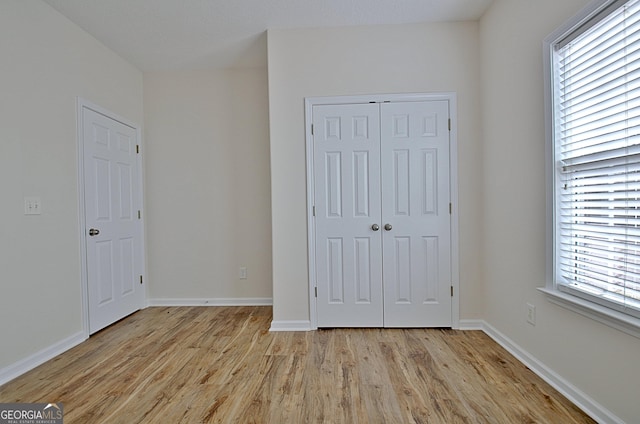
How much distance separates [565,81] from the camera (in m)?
1.79

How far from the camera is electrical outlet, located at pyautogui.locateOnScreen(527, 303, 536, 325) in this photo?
6.77 feet

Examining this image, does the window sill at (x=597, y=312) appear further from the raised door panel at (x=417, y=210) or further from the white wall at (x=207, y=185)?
the white wall at (x=207, y=185)

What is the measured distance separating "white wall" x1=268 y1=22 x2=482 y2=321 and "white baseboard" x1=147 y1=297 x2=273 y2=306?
2.56ft

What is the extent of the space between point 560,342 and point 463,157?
5.22ft

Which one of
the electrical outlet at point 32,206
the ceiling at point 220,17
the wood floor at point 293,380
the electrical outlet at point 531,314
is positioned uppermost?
the ceiling at point 220,17

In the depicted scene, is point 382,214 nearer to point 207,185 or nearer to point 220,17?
point 207,185

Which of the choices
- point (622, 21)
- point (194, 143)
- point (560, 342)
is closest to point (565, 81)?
point (622, 21)

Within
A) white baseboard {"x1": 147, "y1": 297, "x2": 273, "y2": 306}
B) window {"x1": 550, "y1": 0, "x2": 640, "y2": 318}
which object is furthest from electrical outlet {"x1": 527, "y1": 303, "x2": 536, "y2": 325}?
white baseboard {"x1": 147, "y1": 297, "x2": 273, "y2": 306}

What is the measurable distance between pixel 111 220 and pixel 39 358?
1304 mm

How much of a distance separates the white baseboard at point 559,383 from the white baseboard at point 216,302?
2356 mm

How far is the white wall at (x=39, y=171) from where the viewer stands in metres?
2.11

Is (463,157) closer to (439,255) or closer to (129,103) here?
(439,255)

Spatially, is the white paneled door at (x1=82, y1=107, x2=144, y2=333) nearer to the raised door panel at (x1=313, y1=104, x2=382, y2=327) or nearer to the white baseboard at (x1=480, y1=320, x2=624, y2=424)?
the raised door panel at (x1=313, y1=104, x2=382, y2=327)

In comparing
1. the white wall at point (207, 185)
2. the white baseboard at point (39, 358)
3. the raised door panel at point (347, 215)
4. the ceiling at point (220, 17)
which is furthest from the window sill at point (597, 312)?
the white baseboard at point (39, 358)
